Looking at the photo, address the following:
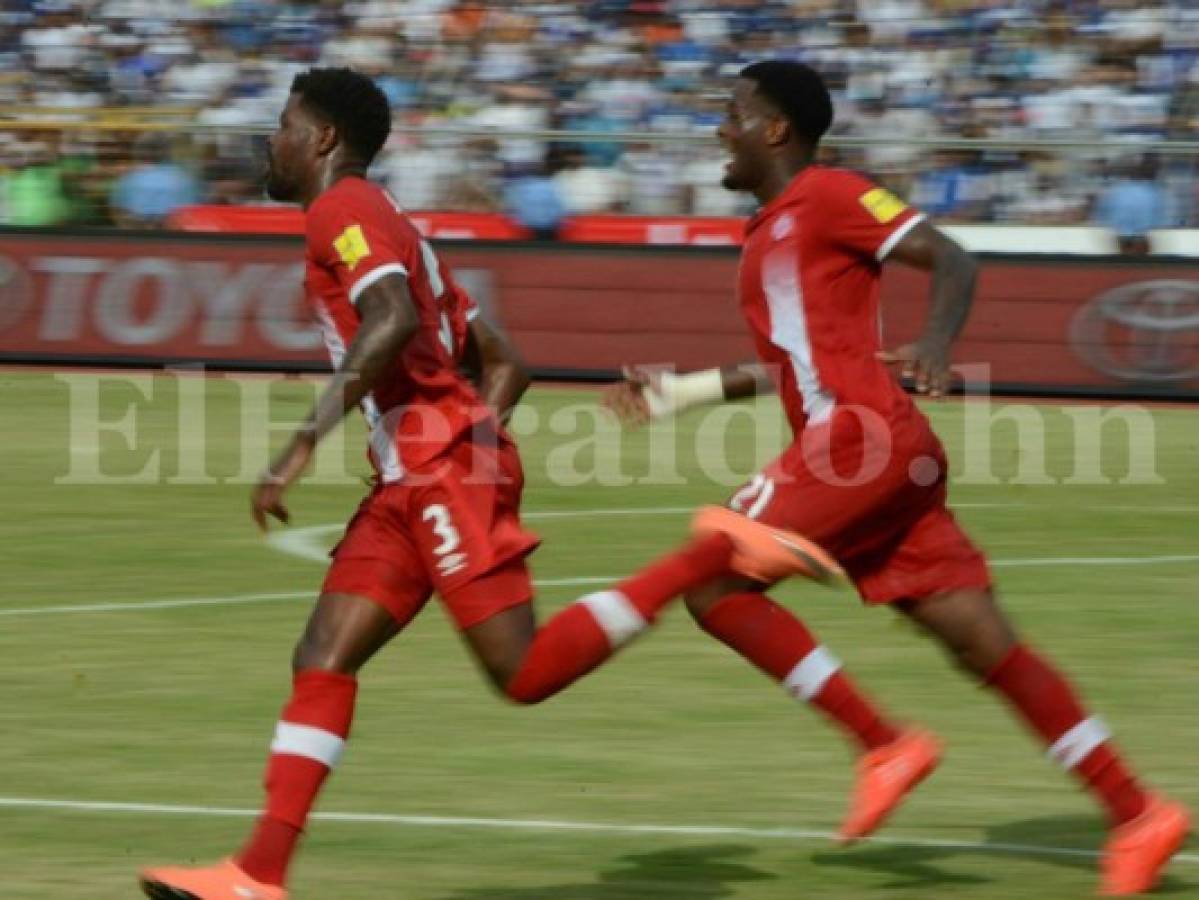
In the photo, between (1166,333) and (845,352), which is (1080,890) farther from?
(1166,333)

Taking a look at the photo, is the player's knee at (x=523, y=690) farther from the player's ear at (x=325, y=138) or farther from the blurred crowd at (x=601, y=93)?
the blurred crowd at (x=601, y=93)

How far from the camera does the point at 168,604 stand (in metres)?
10.9

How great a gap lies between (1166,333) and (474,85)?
7.23 meters

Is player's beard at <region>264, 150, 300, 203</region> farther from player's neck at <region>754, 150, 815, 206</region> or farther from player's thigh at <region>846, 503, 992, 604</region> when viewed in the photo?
player's thigh at <region>846, 503, 992, 604</region>

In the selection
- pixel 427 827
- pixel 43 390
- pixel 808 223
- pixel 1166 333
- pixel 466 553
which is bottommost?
pixel 43 390

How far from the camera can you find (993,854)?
6.62 meters

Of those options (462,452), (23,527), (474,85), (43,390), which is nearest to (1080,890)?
(462,452)

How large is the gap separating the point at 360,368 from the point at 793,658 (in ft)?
4.73

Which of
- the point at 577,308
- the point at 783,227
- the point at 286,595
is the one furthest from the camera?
the point at 577,308

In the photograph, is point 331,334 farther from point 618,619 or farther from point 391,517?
point 618,619

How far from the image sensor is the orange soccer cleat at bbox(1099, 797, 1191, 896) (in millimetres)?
6113

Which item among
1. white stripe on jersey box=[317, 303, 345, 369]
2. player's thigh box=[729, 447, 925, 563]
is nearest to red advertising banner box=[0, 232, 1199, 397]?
player's thigh box=[729, 447, 925, 563]

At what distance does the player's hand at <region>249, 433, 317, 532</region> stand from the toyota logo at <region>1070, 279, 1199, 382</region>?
46.9 feet

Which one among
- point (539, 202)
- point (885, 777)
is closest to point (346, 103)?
point (885, 777)
